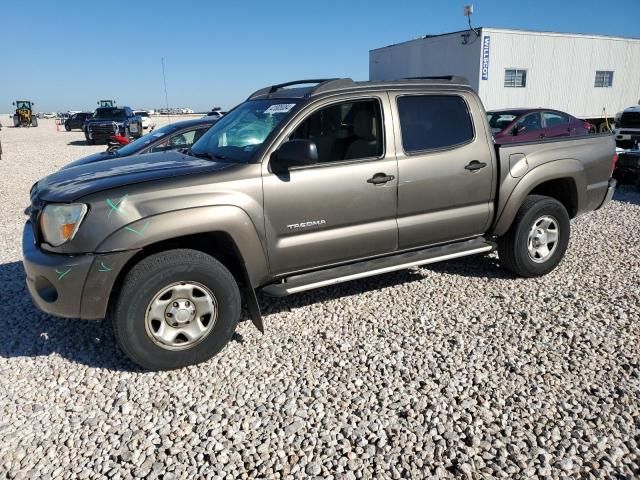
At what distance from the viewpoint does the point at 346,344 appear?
374 centimetres

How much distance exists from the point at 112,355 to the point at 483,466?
2634 mm

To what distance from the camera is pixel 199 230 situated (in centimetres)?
324

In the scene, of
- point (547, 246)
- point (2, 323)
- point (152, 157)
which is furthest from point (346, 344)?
point (2, 323)

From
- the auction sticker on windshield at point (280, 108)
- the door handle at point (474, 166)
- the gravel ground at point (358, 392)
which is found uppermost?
the auction sticker on windshield at point (280, 108)

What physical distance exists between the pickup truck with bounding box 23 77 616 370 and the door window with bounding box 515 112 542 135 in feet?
23.1

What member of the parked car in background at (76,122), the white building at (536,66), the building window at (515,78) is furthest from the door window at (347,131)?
the parked car in background at (76,122)

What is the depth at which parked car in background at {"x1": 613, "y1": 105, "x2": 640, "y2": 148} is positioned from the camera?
1259cm

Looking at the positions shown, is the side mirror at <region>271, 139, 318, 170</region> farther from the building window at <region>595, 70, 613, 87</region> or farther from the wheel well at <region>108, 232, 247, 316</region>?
the building window at <region>595, 70, 613, 87</region>

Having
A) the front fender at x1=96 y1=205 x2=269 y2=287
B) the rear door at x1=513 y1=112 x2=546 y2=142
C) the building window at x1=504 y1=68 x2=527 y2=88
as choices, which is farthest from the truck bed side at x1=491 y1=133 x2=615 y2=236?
the building window at x1=504 y1=68 x2=527 y2=88

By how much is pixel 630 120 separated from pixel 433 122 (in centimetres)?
1193

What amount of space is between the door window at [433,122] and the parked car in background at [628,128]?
33.2 ft

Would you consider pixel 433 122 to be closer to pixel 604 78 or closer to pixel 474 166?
pixel 474 166

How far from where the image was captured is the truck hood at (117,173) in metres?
3.19

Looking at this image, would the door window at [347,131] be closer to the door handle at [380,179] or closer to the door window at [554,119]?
the door handle at [380,179]
